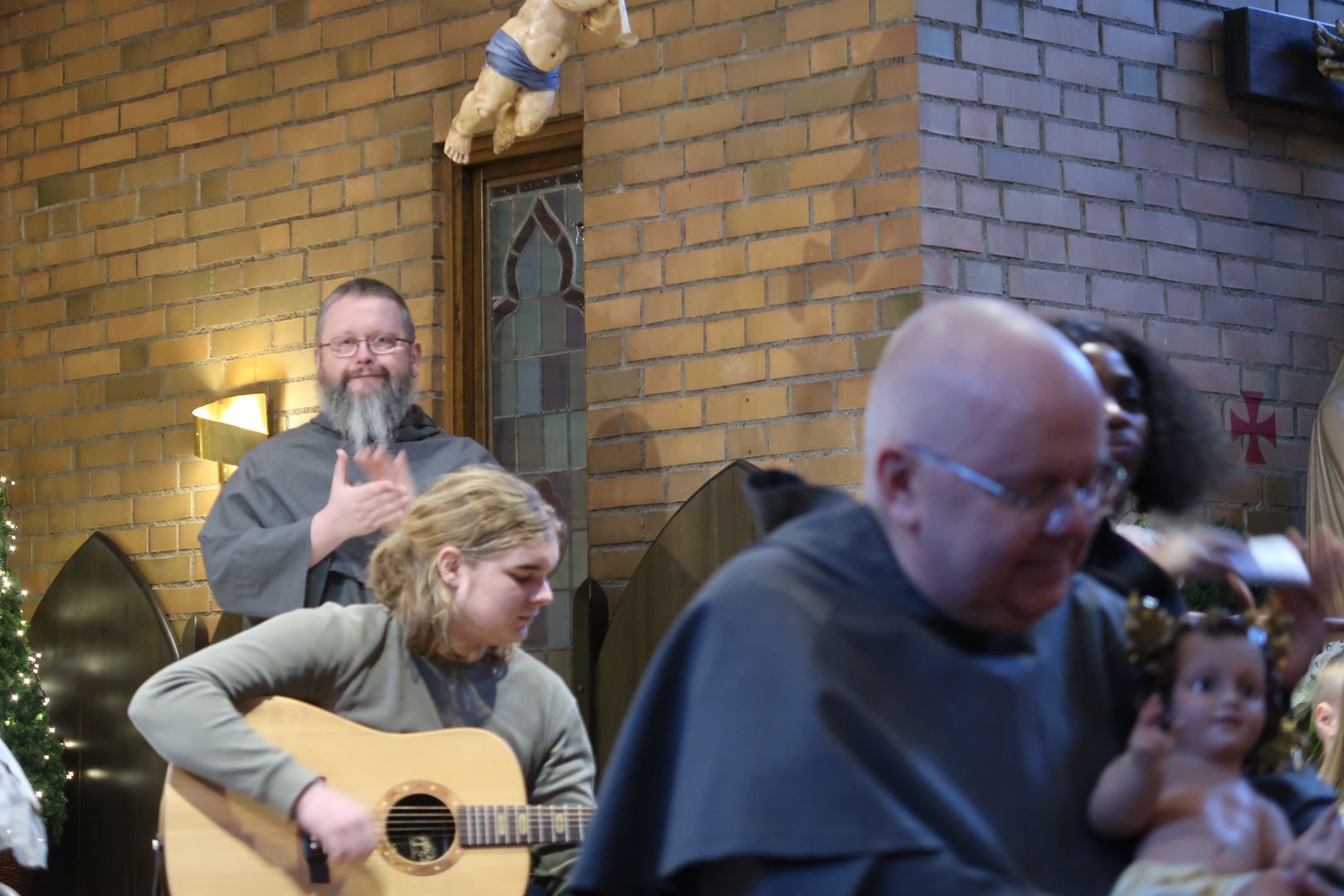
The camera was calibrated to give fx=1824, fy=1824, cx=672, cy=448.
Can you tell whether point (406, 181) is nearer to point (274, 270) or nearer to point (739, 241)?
point (274, 270)

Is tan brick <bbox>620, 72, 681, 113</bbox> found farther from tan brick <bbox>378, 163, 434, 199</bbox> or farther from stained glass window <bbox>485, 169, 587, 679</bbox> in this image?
tan brick <bbox>378, 163, 434, 199</bbox>

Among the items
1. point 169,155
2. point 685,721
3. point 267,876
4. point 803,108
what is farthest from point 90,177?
point 685,721

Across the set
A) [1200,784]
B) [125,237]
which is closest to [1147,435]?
[1200,784]

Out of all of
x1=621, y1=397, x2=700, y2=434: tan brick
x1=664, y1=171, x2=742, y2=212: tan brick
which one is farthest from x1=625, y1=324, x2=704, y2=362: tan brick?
x1=664, y1=171, x2=742, y2=212: tan brick

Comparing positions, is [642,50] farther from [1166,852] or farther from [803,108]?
[1166,852]

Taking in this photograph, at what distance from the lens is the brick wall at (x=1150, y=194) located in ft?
15.6

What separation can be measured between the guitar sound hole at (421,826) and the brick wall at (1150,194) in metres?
2.01

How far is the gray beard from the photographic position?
4309 mm

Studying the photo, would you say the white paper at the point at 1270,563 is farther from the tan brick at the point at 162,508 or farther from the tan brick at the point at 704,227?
the tan brick at the point at 162,508

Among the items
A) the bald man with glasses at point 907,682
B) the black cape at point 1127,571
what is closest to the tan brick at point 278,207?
the black cape at point 1127,571

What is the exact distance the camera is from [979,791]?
144 centimetres

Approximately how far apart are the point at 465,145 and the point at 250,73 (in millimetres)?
1470

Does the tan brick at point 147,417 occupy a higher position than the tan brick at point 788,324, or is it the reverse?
the tan brick at point 788,324

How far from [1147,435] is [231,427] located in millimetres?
4157
